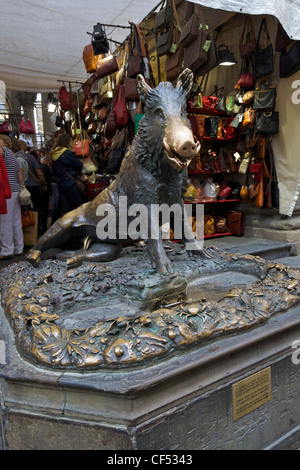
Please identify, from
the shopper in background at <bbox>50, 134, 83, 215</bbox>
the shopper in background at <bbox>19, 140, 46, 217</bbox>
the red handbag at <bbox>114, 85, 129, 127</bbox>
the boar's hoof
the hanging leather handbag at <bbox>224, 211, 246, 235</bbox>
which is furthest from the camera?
the shopper in background at <bbox>19, 140, 46, 217</bbox>

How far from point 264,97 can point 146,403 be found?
3344 mm

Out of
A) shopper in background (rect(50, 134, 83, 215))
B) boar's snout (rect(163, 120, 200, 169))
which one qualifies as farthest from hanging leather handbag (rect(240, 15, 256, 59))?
boar's snout (rect(163, 120, 200, 169))

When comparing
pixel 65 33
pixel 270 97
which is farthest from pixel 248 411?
pixel 65 33

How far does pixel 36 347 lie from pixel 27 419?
217mm

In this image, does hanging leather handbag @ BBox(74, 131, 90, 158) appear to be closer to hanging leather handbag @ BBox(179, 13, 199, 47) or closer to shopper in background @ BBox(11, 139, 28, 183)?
shopper in background @ BBox(11, 139, 28, 183)

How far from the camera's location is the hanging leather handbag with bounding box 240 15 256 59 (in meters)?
3.55

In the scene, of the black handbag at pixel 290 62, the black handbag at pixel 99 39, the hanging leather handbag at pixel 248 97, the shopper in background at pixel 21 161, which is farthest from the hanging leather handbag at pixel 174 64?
the shopper in background at pixel 21 161

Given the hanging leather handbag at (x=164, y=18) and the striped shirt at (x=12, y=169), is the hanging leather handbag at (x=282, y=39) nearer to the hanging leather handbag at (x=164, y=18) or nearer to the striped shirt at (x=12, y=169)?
the hanging leather handbag at (x=164, y=18)

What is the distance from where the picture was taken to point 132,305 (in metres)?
1.50

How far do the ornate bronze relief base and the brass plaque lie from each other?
0.58ft

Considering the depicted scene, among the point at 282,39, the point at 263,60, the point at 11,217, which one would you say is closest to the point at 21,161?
the point at 11,217

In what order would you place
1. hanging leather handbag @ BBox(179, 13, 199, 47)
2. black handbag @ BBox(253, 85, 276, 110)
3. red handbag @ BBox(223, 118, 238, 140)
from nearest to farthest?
hanging leather handbag @ BBox(179, 13, 199, 47), black handbag @ BBox(253, 85, 276, 110), red handbag @ BBox(223, 118, 238, 140)

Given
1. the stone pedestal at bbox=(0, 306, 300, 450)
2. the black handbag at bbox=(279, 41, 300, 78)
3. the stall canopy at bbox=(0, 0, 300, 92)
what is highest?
the stall canopy at bbox=(0, 0, 300, 92)

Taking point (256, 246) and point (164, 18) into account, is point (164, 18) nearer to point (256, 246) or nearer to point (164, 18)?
point (164, 18)
